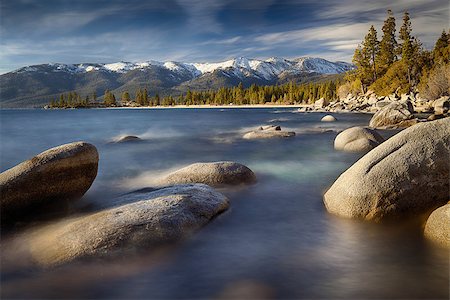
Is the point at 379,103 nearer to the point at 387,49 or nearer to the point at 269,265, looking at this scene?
the point at 387,49

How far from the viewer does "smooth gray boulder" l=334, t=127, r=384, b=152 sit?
18.8m

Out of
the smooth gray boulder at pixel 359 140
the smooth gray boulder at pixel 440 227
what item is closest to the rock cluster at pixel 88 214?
the smooth gray boulder at pixel 440 227

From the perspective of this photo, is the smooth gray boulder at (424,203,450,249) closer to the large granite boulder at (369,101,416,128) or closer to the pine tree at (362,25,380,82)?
the large granite boulder at (369,101,416,128)

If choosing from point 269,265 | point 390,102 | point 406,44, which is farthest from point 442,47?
point 269,265

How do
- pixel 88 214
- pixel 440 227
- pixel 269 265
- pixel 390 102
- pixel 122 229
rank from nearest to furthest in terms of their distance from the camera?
pixel 269 265 → pixel 122 229 → pixel 440 227 → pixel 88 214 → pixel 390 102

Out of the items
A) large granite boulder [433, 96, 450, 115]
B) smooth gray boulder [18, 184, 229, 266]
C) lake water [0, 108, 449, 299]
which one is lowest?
lake water [0, 108, 449, 299]

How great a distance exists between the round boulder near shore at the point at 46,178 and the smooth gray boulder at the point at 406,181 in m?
7.03

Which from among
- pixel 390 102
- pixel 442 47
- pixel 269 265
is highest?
pixel 442 47

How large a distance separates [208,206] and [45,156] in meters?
4.24

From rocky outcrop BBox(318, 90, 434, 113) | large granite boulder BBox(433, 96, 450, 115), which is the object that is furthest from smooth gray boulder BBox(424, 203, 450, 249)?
rocky outcrop BBox(318, 90, 434, 113)

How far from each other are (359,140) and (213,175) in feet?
34.0

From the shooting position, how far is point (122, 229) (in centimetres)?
710

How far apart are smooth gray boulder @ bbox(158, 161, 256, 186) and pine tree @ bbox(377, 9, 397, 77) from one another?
9011 cm

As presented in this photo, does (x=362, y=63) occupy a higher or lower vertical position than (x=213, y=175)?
higher
